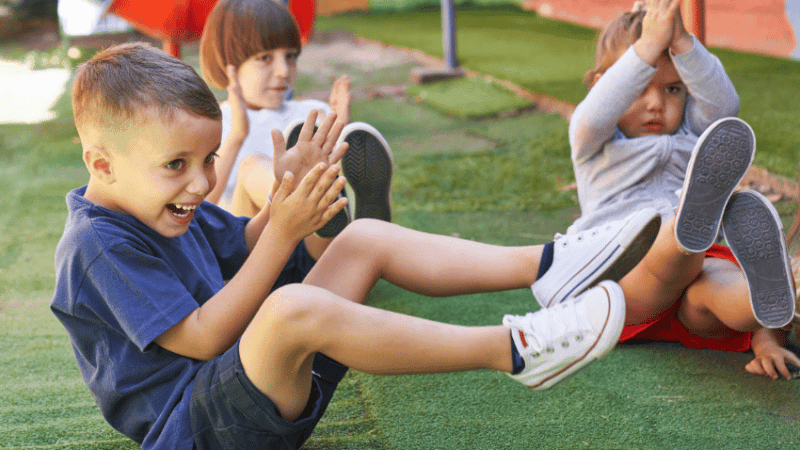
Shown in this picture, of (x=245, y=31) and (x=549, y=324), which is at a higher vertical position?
(x=245, y=31)

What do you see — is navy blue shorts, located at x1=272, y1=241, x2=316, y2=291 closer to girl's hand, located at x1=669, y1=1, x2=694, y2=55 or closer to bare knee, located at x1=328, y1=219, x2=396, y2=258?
bare knee, located at x1=328, y1=219, x2=396, y2=258

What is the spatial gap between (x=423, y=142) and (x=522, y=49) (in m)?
3.08

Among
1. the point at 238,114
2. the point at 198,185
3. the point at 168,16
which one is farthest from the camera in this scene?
the point at 168,16

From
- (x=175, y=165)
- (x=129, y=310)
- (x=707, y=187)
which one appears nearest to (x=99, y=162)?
(x=175, y=165)

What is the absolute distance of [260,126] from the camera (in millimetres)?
2451

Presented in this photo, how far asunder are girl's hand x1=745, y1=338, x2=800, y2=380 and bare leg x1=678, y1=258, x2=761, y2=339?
2.6 inches

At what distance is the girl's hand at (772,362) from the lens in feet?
5.40

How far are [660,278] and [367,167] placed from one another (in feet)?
2.54

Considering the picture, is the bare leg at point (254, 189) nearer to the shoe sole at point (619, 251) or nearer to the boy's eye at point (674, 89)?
the shoe sole at point (619, 251)

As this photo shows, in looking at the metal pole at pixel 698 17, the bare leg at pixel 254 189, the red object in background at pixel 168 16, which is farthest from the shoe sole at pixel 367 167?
the red object in background at pixel 168 16

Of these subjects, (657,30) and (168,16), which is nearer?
(657,30)

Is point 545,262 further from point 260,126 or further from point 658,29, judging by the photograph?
point 260,126

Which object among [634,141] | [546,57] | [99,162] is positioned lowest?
[546,57]

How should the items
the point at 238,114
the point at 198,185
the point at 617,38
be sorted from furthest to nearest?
1. the point at 238,114
2. the point at 617,38
3. the point at 198,185
